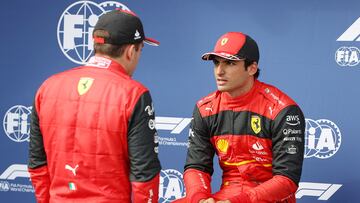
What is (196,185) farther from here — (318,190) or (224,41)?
(318,190)

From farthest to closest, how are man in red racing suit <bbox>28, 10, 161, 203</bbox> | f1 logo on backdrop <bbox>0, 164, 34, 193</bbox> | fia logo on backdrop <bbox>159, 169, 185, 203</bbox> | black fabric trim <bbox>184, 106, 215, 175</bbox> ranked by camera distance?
f1 logo on backdrop <bbox>0, 164, 34, 193</bbox> → fia logo on backdrop <bbox>159, 169, 185, 203</bbox> → black fabric trim <bbox>184, 106, 215, 175</bbox> → man in red racing suit <bbox>28, 10, 161, 203</bbox>

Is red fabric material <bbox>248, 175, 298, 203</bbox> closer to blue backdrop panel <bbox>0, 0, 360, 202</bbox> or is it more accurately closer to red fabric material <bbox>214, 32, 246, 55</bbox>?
red fabric material <bbox>214, 32, 246, 55</bbox>

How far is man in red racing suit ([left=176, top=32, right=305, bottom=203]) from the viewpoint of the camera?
2.37 meters

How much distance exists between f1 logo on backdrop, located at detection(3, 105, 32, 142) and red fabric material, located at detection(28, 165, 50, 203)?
154 cm

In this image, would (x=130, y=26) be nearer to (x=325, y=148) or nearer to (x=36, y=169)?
(x=36, y=169)

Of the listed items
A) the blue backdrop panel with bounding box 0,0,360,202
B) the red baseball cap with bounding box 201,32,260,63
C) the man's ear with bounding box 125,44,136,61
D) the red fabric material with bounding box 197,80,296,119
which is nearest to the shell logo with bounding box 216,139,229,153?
the red fabric material with bounding box 197,80,296,119

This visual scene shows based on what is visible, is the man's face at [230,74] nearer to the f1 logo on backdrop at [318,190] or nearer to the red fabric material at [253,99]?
the red fabric material at [253,99]

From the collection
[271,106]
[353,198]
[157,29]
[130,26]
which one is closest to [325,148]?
[353,198]

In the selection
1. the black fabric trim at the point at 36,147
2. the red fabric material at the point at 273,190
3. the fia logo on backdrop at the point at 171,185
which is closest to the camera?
the black fabric trim at the point at 36,147

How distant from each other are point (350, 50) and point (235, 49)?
86 centimetres

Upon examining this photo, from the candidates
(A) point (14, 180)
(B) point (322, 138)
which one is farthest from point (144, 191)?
(A) point (14, 180)

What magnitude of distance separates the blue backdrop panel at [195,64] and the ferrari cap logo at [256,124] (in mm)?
676

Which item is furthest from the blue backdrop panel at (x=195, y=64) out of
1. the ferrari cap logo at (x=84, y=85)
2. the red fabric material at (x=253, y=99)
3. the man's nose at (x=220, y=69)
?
the ferrari cap logo at (x=84, y=85)

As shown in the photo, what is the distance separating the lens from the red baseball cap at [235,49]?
240 centimetres
